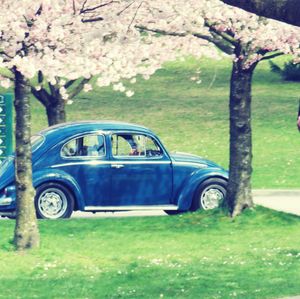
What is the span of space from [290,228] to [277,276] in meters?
4.32

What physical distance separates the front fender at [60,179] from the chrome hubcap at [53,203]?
171mm

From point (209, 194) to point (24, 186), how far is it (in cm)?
511

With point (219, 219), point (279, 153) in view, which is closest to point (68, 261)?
point (219, 219)

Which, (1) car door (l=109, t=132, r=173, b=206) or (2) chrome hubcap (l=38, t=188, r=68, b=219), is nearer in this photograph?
(2) chrome hubcap (l=38, t=188, r=68, b=219)

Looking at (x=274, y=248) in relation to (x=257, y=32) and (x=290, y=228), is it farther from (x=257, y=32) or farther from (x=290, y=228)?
(x=257, y=32)

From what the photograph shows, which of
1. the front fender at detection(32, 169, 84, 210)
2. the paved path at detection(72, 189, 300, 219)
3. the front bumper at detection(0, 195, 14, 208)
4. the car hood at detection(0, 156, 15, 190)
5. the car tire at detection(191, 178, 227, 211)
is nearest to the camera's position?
the front bumper at detection(0, 195, 14, 208)

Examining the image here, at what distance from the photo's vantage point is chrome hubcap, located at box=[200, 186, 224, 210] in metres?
20.4

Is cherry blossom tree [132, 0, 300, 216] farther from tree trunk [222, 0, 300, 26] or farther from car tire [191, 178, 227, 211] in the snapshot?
tree trunk [222, 0, 300, 26]

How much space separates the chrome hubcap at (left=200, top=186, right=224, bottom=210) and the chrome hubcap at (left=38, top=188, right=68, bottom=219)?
248 cm

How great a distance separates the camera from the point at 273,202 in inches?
887

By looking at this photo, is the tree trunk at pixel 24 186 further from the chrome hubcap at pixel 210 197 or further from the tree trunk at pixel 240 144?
the chrome hubcap at pixel 210 197

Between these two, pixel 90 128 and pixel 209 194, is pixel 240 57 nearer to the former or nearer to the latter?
pixel 209 194

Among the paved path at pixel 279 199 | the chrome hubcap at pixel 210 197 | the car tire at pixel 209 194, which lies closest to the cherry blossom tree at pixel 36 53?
the car tire at pixel 209 194

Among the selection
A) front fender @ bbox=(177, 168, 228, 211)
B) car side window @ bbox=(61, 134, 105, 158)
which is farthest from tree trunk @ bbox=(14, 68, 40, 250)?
front fender @ bbox=(177, 168, 228, 211)
